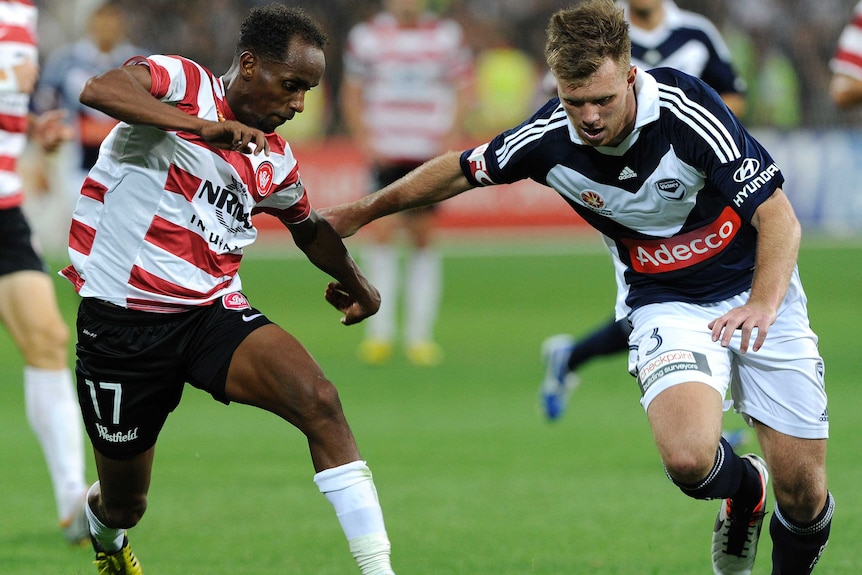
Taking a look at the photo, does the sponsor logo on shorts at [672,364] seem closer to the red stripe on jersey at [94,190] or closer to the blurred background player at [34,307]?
the red stripe on jersey at [94,190]

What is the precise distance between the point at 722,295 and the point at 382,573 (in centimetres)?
168

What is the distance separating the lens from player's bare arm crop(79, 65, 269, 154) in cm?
446

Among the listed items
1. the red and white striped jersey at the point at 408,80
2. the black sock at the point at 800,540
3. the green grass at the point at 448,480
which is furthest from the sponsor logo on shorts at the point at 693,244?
the red and white striped jersey at the point at 408,80

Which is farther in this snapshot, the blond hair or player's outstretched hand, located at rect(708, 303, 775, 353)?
the blond hair

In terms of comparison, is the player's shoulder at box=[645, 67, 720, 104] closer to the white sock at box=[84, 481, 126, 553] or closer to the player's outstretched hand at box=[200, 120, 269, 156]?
the player's outstretched hand at box=[200, 120, 269, 156]

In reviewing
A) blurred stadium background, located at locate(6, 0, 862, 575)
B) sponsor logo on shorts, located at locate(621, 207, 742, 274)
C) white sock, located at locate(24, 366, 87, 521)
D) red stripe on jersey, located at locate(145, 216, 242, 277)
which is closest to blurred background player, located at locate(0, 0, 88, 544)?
white sock, located at locate(24, 366, 87, 521)

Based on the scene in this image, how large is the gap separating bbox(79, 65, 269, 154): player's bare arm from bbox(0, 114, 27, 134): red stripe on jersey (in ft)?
7.84

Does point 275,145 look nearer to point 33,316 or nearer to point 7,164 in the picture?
point 33,316

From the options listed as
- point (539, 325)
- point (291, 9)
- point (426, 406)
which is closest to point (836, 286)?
point (539, 325)

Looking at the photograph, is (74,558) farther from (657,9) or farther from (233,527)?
(657,9)

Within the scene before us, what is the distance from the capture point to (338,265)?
536cm

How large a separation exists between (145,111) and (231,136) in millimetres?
321

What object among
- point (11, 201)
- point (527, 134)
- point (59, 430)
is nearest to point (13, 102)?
point (11, 201)

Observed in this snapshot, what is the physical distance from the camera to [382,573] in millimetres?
4609
